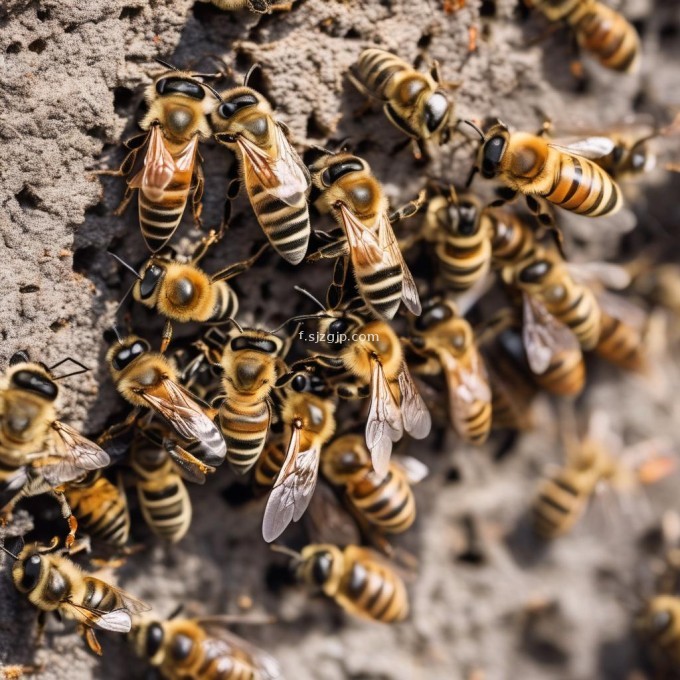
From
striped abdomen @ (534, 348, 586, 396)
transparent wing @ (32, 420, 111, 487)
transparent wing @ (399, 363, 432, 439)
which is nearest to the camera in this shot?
transparent wing @ (32, 420, 111, 487)

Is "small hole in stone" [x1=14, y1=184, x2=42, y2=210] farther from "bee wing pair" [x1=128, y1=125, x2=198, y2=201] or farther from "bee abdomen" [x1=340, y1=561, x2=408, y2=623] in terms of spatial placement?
"bee abdomen" [x1=340, y1=561, x2=408, y2=623]

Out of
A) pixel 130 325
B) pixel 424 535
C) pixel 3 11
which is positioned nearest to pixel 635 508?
pixel 424 535

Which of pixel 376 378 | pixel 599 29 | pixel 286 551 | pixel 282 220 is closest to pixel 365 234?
pixel 282 220

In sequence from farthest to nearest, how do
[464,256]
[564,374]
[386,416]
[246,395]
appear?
1. [564,374]
2. [464,256]
3. [386,416]
4. [246,395]

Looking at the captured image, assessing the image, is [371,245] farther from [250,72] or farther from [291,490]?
[291,490]

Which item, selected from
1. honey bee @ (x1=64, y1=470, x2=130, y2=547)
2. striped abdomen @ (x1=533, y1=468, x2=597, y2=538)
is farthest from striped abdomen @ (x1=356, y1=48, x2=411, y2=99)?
striped abdomen @ (x1=533, y1=468, x2=597, y2=538)

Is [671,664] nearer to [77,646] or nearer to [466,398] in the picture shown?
[466,398]

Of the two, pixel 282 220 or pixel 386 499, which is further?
pixel 386 499
